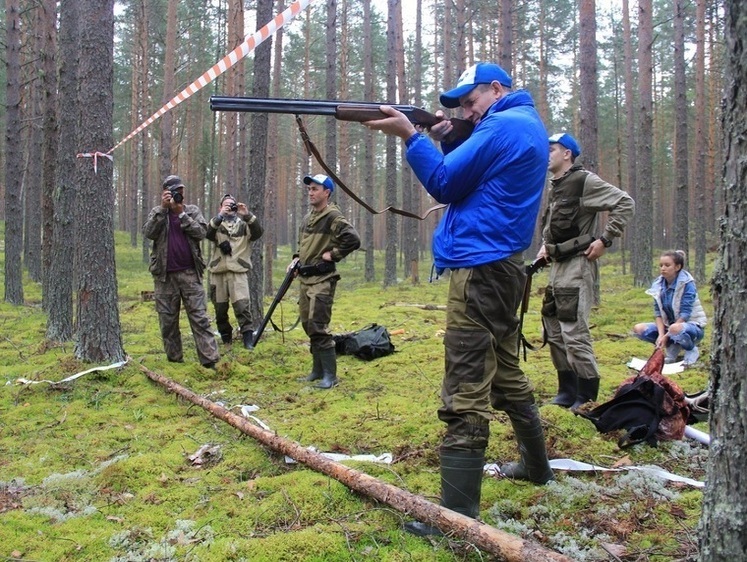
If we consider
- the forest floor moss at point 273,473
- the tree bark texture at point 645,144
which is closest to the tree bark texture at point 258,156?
the forest floor moss at point 273,473

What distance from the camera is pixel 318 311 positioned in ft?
22.1

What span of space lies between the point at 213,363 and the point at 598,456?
4.77 meters

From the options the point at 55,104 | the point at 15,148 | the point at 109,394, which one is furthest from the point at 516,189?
the point at 15,148

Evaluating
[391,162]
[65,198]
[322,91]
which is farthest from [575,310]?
[322,91]

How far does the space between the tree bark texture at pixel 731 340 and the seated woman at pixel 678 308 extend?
196 inches

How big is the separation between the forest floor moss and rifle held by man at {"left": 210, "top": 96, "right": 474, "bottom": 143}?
2163 millimetres

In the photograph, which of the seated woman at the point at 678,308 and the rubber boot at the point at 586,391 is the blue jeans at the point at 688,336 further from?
the rubber boot at the point at 586,391

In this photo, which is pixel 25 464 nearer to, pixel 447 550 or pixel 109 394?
pixel 109 394

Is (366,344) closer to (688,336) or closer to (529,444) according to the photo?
(688,336)

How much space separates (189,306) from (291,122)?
38.1m

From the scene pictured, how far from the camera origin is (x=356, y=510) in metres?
3.31

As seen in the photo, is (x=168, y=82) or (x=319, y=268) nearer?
(x=319, y=268)

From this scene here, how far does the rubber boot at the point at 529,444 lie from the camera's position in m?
3.57

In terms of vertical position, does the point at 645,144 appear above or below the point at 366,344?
above
